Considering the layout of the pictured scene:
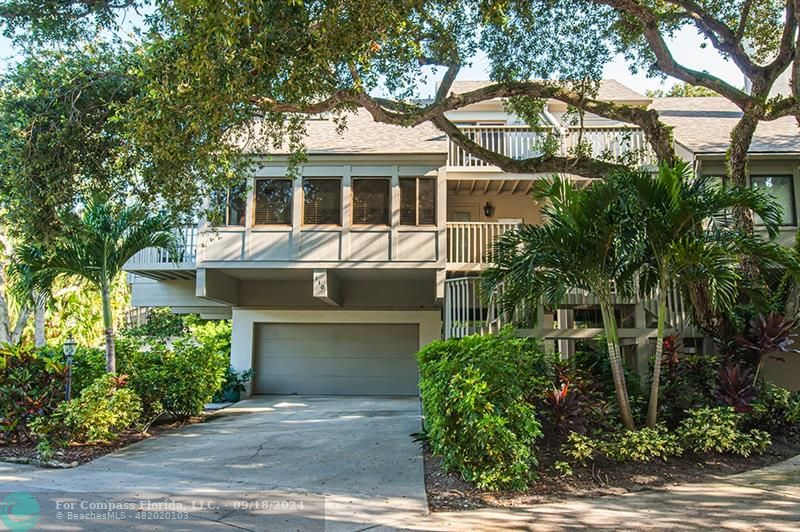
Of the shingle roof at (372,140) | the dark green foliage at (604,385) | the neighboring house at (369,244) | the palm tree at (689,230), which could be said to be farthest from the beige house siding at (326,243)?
the palm tree at (689,230)

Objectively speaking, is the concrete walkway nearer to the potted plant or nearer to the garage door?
the potted plant

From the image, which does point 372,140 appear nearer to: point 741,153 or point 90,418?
point 741,153

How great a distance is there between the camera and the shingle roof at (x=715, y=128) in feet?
42.6

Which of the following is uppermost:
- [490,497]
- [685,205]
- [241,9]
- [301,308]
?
[241,9]

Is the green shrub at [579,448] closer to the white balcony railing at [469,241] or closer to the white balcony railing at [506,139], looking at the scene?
the white balcony railing at [469,241]

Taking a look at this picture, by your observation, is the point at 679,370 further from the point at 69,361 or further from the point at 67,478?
the point at 69,361

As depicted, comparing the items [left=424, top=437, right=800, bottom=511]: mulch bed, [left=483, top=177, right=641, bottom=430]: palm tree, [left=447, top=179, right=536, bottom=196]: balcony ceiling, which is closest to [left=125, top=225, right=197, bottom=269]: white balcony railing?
[left=447, top=179, right=536, bottom=196]: balcony ceiling

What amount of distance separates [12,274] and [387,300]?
857 centimetres

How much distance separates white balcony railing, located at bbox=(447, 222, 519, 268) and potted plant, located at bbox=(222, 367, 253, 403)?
628 cm

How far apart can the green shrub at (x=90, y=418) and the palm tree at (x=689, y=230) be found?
24.6 ft

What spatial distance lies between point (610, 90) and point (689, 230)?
12129 mm

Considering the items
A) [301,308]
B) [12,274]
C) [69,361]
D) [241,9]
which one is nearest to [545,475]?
[241,9]

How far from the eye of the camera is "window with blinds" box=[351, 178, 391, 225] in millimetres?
13383

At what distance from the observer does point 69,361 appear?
348 inches
